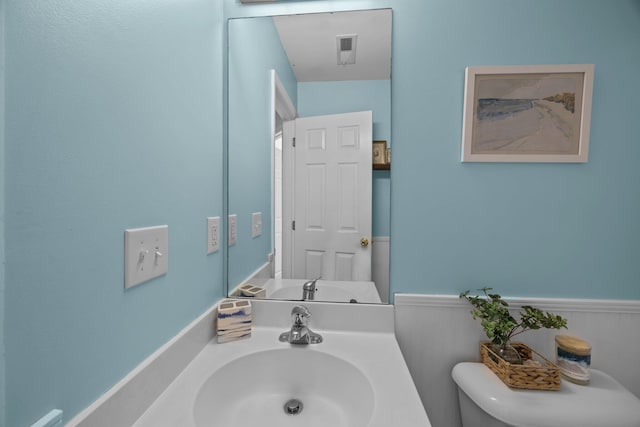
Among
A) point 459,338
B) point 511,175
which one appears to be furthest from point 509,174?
point 459,338

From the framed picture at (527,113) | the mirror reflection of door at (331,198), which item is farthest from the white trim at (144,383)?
the framed picture at (527,113)

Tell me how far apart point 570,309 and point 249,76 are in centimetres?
134

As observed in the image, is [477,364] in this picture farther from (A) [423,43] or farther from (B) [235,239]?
(A) [423,43]

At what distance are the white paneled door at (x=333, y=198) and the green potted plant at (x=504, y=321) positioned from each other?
0.37 meters

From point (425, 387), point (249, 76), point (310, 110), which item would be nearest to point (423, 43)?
point (310, 110)

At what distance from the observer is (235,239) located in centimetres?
108

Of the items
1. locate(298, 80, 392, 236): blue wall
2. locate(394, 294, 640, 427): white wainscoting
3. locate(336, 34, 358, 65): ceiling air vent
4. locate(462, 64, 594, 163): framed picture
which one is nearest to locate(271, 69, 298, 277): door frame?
locate(298, 80, 392, 236): blue wall

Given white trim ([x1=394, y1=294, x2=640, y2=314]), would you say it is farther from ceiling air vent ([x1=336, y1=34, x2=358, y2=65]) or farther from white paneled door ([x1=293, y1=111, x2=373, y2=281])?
Answer: ceiling air vent ([x1=336, y1=34, x2=358, y2=65])

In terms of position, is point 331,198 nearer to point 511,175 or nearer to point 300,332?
point 300,332

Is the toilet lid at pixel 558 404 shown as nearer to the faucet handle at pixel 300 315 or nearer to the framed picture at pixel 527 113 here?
the faucet handle at pixel 300 315

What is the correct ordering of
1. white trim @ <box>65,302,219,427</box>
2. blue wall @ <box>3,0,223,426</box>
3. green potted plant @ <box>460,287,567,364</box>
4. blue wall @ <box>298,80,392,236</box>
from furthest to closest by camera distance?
blue wall @ <box>298,80,392,236</box>
green potted plant @ <box>460,287,567,364</box>
white trim @ <box>65,302,219,427</box>
blue wall @ <box>3,0,223,426</box>

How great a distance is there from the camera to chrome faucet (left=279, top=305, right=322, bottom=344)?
898 millimetres

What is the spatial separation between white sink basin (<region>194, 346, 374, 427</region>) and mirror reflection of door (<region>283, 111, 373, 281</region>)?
29 centimetres

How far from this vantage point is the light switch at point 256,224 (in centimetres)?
110
